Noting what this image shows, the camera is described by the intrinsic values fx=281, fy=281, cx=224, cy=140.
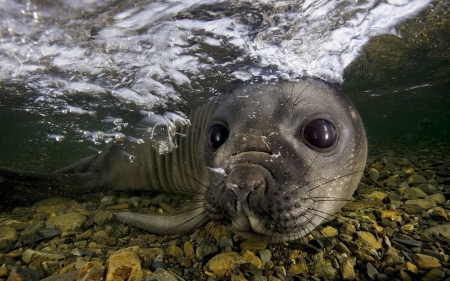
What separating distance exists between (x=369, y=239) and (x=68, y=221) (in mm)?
3554

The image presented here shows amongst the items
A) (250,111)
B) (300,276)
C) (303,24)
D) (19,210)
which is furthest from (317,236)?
(19,210)

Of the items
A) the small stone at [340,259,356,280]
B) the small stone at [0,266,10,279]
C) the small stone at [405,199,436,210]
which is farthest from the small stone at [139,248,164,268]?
the small stone at [405,199,436,210]

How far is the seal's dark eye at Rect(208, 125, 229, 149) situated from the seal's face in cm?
1

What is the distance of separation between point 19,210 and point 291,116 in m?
4.00

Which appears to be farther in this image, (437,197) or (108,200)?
(108,200)

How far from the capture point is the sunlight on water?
3498 mm

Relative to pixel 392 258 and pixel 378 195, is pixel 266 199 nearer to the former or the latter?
pixel 392 258

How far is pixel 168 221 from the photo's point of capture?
3.39m

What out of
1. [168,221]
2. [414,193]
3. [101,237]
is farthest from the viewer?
[414,193]

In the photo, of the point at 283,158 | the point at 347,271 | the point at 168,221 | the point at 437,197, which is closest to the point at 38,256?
the point at 168,221

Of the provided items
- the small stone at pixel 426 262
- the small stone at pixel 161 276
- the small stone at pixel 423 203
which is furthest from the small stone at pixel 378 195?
the small stone at pixel 161 276

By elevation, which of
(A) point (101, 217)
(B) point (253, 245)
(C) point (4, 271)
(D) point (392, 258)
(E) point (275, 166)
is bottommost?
(C) point (4, 271)

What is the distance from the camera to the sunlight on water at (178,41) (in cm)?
350

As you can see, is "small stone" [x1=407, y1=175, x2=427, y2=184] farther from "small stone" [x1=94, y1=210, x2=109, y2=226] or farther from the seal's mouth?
→ "small stone" [x1=94, y1=210, x2=109, y2=226]
